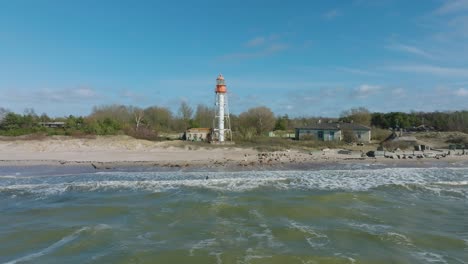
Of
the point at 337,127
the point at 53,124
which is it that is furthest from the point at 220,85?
the point at 53,124

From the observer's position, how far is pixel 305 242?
35.8 feet

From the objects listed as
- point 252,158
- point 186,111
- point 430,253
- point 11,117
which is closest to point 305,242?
point 430,253

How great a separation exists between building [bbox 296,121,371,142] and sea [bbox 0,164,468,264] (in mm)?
21883

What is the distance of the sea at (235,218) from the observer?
1006 cm

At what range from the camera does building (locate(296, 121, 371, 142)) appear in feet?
148

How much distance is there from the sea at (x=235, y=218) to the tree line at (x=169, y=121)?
775 inches

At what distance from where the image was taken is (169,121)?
60156 millimetres

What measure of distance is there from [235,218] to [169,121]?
4783cm

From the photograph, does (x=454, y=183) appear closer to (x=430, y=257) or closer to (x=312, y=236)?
(x=430, y=257)

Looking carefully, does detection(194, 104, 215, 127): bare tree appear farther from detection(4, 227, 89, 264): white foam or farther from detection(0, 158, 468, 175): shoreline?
detection(4, 227, 89, 264): white foam

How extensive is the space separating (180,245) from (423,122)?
58.9m

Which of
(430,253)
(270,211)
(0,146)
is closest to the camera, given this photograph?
(430,253)

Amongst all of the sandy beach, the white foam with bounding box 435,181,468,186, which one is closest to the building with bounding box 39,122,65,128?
the sandy beach

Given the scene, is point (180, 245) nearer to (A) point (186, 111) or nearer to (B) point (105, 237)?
(B) point (105, 237)
